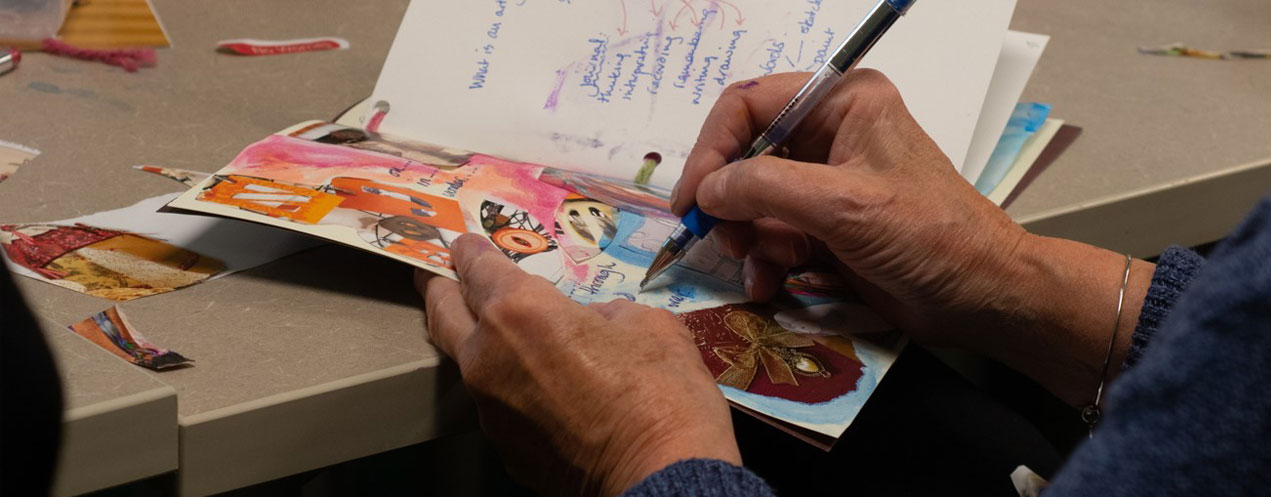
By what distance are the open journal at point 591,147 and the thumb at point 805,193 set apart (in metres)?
0.06

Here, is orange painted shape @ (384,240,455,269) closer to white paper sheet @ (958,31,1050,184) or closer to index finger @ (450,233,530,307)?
index finger @ (450,233,530,307)

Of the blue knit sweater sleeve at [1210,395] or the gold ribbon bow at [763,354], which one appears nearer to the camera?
the blue knit sweater sleeve at [1210,395]

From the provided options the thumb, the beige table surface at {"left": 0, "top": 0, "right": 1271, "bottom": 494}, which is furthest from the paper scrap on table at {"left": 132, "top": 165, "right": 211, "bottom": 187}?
the thumb

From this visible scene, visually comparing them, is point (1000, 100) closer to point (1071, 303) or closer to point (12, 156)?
point (1071, 303)

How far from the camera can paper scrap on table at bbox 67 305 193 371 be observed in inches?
19.7

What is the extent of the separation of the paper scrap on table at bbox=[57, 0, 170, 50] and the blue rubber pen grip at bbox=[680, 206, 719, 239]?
0.54 meters

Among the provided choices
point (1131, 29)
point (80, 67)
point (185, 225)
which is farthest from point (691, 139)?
point (1131, 29)

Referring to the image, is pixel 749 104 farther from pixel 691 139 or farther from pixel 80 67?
pixel 80 67

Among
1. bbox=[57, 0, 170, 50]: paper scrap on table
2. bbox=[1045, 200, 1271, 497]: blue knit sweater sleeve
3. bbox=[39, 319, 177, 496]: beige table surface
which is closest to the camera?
bbox=[1045, 200, 1271, 497]: blue knit sweater sleeve

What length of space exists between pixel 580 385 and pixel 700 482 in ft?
0.27

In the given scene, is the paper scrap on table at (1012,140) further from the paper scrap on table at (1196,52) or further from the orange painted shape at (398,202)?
the orange painted shape at (398,202)

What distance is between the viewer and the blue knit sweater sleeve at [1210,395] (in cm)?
31

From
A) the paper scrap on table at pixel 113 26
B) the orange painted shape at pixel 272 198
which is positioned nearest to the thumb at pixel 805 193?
the orange painted shape at pixel 272 198

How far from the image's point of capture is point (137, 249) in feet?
1.97
